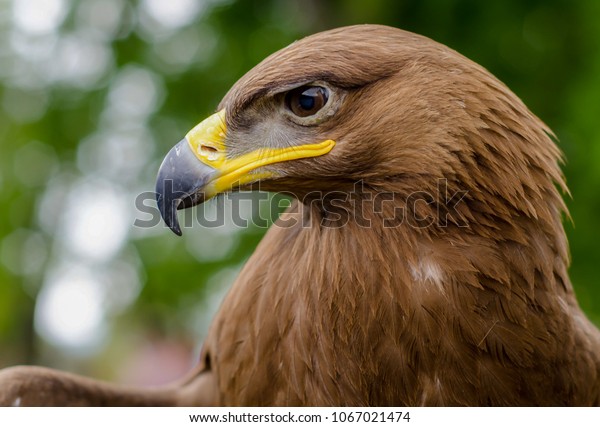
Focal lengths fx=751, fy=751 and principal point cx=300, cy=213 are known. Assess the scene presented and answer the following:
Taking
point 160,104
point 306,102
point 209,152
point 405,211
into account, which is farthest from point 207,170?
point 160,104

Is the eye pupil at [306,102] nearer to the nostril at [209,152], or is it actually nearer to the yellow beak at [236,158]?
the yellow beak at [236,158]

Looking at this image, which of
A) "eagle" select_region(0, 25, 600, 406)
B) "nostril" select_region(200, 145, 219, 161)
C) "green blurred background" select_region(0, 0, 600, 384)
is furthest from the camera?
"green blurred background" select_region(0, 0, 600, 384)

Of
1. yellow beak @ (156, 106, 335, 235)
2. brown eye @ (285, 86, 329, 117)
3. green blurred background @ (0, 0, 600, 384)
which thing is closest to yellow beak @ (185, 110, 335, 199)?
yellow beak @ (156, 106, 335, 235)

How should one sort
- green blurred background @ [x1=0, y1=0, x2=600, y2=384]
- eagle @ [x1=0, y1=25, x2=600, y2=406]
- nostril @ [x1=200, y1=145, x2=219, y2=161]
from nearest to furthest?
1. eagle @ [x1=0, y1=25, x2=600, y2=406]
2. nostril @ [x1=200, y1=145, x2=219, y2=161]
3. green blurred background @ [x1=0, y1=0, x2=600, y2=384]

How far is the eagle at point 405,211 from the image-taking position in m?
2.29

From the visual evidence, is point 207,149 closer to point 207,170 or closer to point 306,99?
point 207,170

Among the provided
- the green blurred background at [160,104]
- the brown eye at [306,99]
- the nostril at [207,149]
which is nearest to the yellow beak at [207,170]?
the nostril at [207,149]

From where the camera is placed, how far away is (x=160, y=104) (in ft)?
19.7

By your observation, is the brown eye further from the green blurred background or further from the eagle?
the green blurred background

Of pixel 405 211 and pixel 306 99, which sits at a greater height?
pixel 306 99

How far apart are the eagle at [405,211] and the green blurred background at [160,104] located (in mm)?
1646

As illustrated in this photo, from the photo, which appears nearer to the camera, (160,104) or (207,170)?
(207,170)

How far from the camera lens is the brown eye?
2.30m

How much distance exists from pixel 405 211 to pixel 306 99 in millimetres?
462
